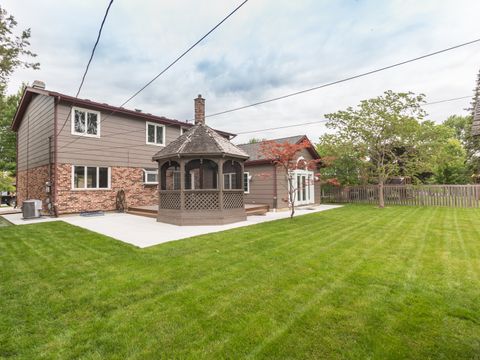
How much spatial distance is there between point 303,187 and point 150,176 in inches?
386

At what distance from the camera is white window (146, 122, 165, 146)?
Result: 1526 centimetres

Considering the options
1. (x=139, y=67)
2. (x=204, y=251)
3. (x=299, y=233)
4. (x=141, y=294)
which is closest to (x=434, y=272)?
(x=299, y=233)

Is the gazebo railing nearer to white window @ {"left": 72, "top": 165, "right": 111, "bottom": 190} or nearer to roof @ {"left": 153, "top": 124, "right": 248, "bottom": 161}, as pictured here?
roof @ {"left": 153, "top": 124, "right": 248, "bottom": 161}

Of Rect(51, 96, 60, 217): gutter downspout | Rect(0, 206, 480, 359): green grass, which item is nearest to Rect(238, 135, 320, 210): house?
Rect(0, 206, 480, 359): green grass

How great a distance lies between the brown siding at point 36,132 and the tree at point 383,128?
16.6 m

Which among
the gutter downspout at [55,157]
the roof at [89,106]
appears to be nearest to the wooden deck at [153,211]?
the gutter downspout at [55,157]

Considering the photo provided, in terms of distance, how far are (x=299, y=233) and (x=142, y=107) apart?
13005 millimetres

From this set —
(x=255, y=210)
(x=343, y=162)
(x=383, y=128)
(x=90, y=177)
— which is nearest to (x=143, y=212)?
(x=90, y=177)

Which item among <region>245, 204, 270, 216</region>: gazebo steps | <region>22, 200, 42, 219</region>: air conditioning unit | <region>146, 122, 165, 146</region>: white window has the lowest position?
<region>245, 204, 270, 216</region>: gazebo steps

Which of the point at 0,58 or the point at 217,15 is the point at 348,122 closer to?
the point at 217,15

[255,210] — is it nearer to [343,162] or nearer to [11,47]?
[343,162]

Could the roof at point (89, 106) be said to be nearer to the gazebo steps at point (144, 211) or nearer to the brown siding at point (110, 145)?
Result: the brown siding at point (110, 145)

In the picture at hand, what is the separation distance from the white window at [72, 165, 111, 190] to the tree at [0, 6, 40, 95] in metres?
4.80

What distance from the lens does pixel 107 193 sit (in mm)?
13289
